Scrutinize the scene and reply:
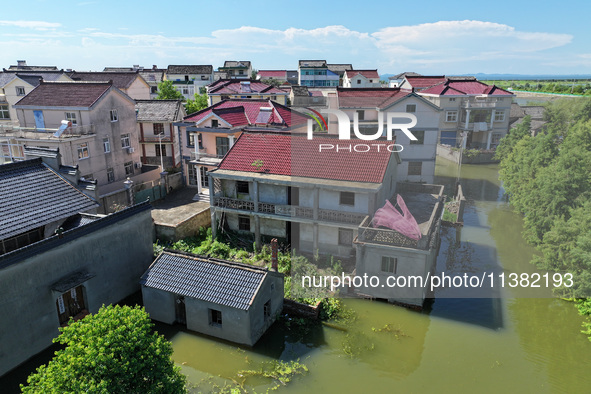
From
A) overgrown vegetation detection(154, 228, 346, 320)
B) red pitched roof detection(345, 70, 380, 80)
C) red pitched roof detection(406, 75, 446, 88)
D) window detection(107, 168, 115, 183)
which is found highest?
red pitched roof detection(345, 70, 380, 80)

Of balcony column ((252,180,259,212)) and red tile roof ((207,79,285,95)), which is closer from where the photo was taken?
balcony column ((252,180,259,212))

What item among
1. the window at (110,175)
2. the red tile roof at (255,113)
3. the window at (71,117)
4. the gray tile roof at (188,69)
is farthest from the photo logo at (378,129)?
the gray tile roof at (188,69)

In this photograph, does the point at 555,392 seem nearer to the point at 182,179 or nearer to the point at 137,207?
the point at 137,207

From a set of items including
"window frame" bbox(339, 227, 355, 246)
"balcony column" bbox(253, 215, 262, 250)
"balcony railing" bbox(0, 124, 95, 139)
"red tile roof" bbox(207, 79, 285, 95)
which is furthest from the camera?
"red tile roof" bbox(207, 79, 285, 95)

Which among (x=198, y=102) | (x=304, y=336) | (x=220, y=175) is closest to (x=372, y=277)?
(x=304, y=336)

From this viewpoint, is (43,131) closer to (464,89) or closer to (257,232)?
(257,232)

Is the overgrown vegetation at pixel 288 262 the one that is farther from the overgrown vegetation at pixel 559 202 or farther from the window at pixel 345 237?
the overgrown vegetation at pixel 559 202

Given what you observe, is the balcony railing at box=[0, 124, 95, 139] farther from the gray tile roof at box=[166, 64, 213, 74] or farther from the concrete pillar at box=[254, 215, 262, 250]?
the gray tile roof at box=[166, 64, 213, 74]

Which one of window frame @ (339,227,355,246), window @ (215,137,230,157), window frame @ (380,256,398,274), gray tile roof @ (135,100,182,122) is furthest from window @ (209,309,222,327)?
gray tile roof @ (135,100,182,122)
